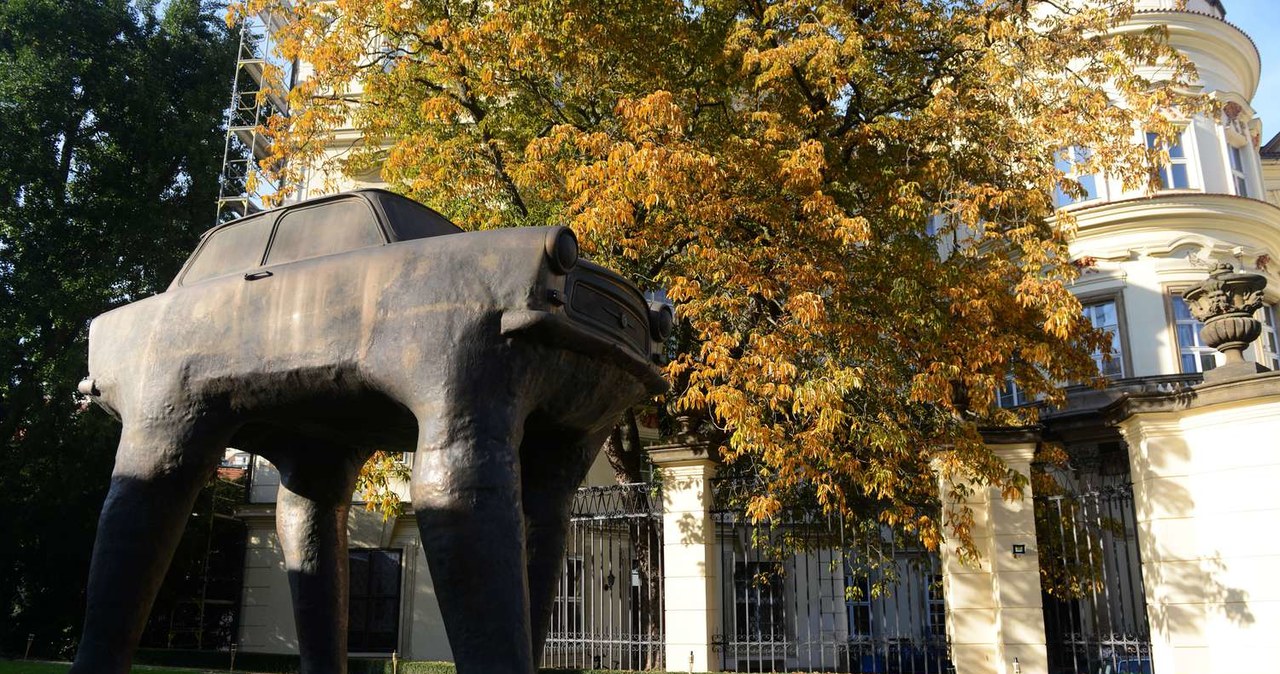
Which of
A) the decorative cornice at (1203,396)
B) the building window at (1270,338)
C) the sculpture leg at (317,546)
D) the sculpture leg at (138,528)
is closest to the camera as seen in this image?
the sculpture leg at (138,528)

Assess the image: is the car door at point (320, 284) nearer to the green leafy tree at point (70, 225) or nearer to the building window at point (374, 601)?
the green leafy tree at point (70, 225)

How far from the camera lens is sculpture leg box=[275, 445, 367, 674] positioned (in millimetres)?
4750

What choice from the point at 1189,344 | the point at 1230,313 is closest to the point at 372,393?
the point at 1230,313

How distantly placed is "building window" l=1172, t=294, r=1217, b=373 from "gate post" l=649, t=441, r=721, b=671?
12.9 m

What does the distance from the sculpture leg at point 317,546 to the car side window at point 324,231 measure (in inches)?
40.8

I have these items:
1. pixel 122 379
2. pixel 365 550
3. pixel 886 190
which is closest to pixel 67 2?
pixel 365 550

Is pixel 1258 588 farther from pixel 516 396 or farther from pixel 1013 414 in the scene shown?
pixel 516 396

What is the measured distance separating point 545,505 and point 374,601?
15373 mm

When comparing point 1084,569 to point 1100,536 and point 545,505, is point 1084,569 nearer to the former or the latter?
point 1100,536

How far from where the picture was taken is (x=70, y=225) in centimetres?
1808

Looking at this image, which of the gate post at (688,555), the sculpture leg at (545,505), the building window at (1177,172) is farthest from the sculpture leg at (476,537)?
the building window at (1177,172)

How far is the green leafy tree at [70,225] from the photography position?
664 inches

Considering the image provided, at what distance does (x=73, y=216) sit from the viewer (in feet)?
59.8

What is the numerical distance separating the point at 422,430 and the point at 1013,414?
31.2ft
